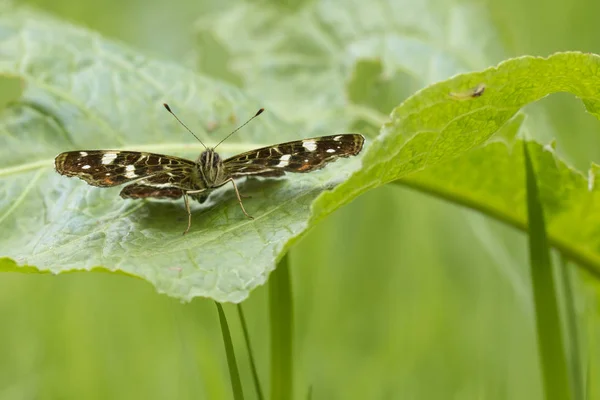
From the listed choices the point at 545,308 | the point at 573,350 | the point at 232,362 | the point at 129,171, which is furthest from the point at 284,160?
the point at 573,350

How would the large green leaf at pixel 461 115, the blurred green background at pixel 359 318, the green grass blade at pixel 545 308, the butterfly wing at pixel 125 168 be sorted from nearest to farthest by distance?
the large green leaf at pixel 461 115, the green grass blade at pixel 545 308, the butterfly wing at pixel 125 168, the blurred green background at pixel 359 318

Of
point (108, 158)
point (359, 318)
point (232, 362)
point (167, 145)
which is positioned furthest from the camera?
point (359, 318)

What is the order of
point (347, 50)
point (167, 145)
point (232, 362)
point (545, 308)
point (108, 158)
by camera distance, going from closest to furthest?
point (232, 362) < point (545, 308) < point (108, 158) < point (167, 145) < point (347, 50)

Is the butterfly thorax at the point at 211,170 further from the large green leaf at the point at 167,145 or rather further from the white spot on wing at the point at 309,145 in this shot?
the white spot on wing at the point at 309,145

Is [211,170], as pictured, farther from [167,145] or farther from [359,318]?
[359,318]

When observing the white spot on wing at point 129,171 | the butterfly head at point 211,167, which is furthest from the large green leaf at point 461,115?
the white spot on wing at point 129,171

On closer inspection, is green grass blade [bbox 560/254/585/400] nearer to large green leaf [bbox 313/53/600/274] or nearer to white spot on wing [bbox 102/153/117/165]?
large green leaf [bbox 313/53/600/274]

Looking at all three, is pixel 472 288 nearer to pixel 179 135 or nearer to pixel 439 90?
pixel 179 135
